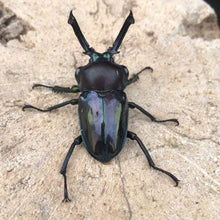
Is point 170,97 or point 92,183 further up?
point 170,97

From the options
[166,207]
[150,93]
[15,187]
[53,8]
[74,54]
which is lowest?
[166,207]

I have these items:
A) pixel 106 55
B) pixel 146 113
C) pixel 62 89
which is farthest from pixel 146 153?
pixel 106 55

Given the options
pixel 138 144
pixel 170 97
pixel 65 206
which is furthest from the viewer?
pixel 170 97

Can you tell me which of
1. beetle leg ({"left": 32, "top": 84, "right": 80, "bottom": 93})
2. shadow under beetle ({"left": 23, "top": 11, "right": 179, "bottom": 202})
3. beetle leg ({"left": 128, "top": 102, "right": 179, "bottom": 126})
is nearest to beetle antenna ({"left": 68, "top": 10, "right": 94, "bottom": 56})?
shadow under beetle ({"left": 23, "top": 11, "right": 179, "bottom": 202})

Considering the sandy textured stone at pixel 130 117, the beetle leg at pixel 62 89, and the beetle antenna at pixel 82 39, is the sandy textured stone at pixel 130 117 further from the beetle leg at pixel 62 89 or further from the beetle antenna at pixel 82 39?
the beetle antenna at pixel 82 39

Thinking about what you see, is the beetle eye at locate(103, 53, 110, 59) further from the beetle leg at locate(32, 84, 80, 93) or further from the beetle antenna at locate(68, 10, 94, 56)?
the beetle leg at locate(32, 84, 80, 93)

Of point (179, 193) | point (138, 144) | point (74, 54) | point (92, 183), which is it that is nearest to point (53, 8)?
point (74, 54)

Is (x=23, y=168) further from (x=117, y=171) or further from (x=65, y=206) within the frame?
(x=117, y=171)
